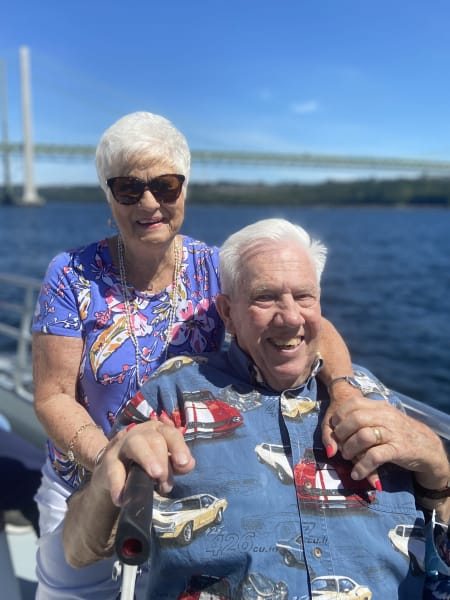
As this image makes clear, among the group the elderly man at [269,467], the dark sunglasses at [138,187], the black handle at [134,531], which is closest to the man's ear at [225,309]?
the elderly man at [269,467]

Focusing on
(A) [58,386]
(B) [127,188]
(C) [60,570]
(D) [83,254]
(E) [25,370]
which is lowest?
(E) [25,370]

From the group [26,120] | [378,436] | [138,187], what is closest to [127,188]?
[138,187]

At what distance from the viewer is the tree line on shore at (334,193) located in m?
38.9

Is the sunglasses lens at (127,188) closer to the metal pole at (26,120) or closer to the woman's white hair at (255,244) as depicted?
the woman's white hair at (255,244)

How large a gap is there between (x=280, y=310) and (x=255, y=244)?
0.13m

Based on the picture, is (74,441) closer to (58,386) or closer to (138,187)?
(58,386)

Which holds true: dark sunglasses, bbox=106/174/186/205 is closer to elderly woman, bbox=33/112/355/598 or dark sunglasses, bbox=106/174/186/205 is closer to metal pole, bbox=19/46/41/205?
elderly woman, bbox=33/112/355/598

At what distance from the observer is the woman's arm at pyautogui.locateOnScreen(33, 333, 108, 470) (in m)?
1.07

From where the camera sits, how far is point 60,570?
3.72ft

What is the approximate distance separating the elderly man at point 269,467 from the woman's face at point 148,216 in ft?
0.46

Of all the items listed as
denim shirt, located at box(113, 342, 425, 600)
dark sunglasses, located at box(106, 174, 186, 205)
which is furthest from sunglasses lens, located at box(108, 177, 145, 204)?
denim shirt, located at box(113, 342, 425, 600)

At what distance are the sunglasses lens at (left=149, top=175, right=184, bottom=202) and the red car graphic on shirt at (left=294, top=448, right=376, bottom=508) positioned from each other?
1.72ft

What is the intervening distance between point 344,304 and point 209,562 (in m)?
10.4

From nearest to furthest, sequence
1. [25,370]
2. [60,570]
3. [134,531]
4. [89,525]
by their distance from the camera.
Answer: [134,531], [89,525], [60,570], [25,370]
